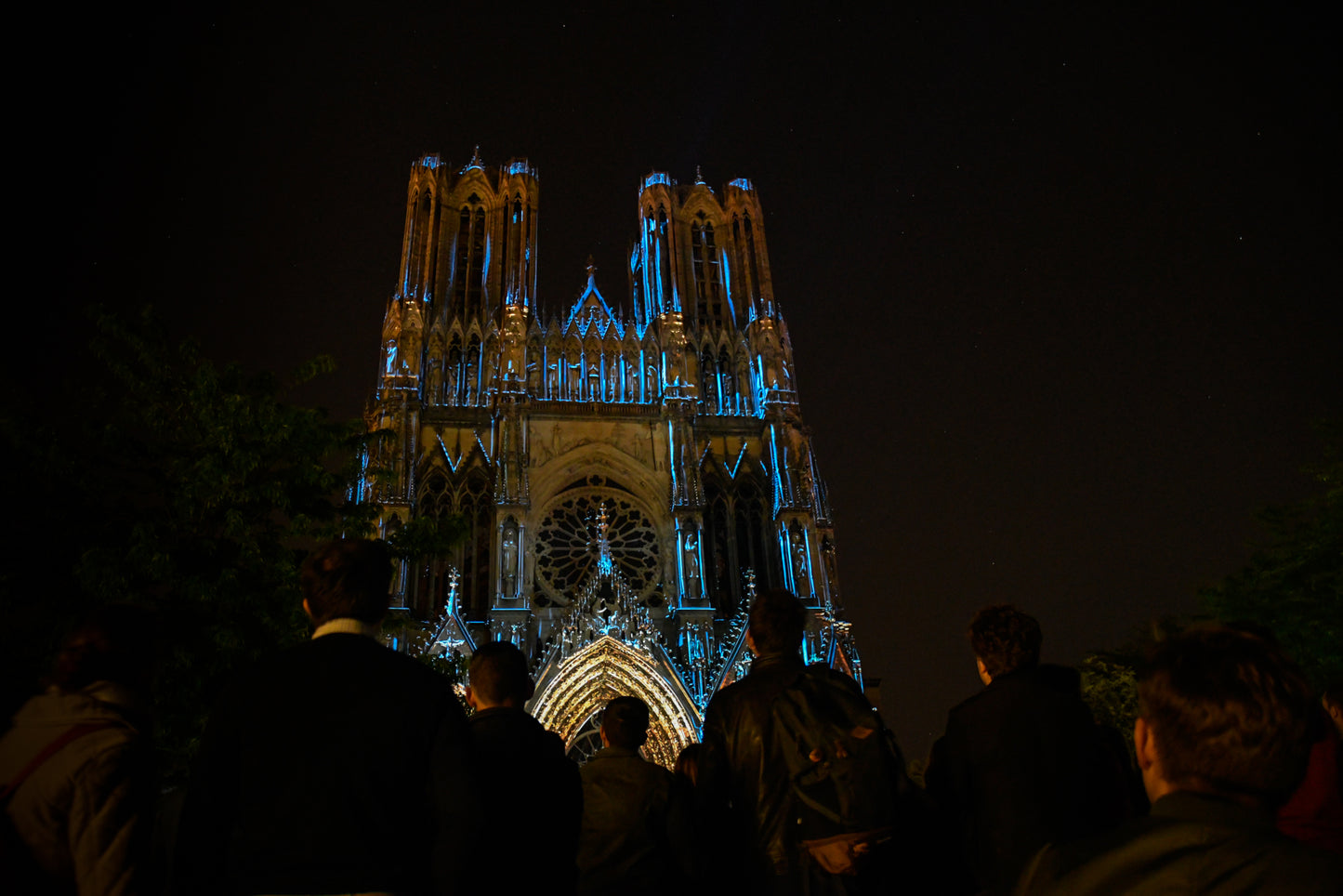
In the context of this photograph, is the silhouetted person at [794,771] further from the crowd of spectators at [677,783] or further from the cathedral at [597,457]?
the cathedral at [597,457]

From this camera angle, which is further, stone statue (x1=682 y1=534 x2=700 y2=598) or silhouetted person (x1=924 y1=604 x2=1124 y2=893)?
stone statue (x1=682 y1=534 x2=700 y2=598)

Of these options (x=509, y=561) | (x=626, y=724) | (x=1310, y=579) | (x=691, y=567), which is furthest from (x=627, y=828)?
(x=691, y=567)

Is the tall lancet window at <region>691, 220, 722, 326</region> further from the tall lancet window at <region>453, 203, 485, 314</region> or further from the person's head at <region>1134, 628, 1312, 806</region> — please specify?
the person's head at <region>1134, 628, 1312, 806</region>

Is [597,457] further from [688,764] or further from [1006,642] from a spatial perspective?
[1006,642]

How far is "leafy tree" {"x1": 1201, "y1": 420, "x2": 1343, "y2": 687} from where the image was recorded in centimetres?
1750

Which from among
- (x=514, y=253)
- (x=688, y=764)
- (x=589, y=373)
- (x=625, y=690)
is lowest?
(x=688, y=764)

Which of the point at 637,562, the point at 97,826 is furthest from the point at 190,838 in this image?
the point at 637,562

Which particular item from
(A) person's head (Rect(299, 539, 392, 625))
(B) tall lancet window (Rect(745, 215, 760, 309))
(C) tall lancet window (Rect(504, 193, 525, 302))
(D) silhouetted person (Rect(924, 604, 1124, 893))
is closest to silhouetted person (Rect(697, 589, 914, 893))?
(D) silhouetted person (Rect(924, 604, 1124, 893))

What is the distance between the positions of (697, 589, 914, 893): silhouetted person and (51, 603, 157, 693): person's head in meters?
2.25

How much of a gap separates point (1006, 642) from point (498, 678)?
2231 millimetres

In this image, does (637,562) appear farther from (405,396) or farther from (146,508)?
(146,508)

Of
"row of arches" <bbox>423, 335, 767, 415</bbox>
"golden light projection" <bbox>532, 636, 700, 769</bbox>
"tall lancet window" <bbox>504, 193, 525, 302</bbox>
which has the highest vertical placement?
"tall lancet window" <bbox>504, 193, 525, 302</bbox>

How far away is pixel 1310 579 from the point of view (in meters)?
18.0

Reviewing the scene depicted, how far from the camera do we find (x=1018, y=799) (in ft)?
12.1
